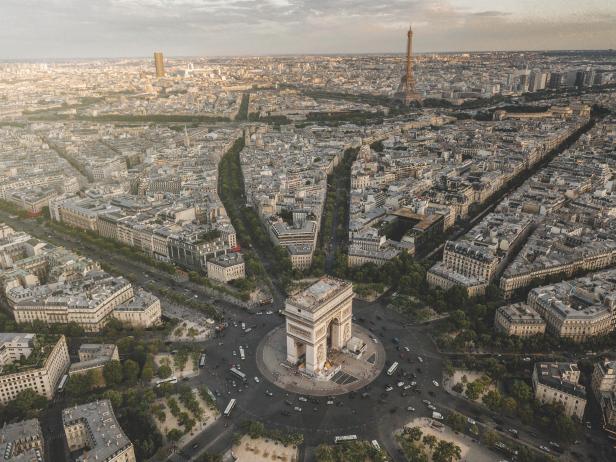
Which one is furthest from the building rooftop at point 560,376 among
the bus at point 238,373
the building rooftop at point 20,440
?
the building rooftop at point 20,440

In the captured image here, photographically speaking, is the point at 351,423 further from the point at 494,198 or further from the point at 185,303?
the point at 494,198

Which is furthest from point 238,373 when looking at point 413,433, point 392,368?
point 413,433

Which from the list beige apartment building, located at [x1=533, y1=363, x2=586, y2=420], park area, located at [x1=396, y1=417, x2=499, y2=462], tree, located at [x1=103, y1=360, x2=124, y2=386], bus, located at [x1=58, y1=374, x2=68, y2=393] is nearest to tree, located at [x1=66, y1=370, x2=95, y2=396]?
bus, located at [x1=58, y1=374, x2=68, y2=393]

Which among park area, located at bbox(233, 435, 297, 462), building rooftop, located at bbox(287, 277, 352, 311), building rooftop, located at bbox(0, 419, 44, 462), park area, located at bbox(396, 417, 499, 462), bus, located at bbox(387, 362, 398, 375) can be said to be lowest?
park area, located at bbox(233, 435, 297, 462)

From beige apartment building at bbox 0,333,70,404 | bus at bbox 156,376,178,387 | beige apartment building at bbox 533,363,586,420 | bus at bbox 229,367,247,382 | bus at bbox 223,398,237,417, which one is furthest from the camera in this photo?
bus at bbox 229,367,247,382

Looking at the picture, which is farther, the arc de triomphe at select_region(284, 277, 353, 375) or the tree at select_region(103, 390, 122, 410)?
the arc de triomphe at select_region(284, 277, 353, 375)

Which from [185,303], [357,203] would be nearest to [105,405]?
[185,303]

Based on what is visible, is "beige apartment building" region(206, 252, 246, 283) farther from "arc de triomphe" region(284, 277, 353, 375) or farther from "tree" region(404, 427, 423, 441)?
"tree" region(404, 427, 423, 441)
